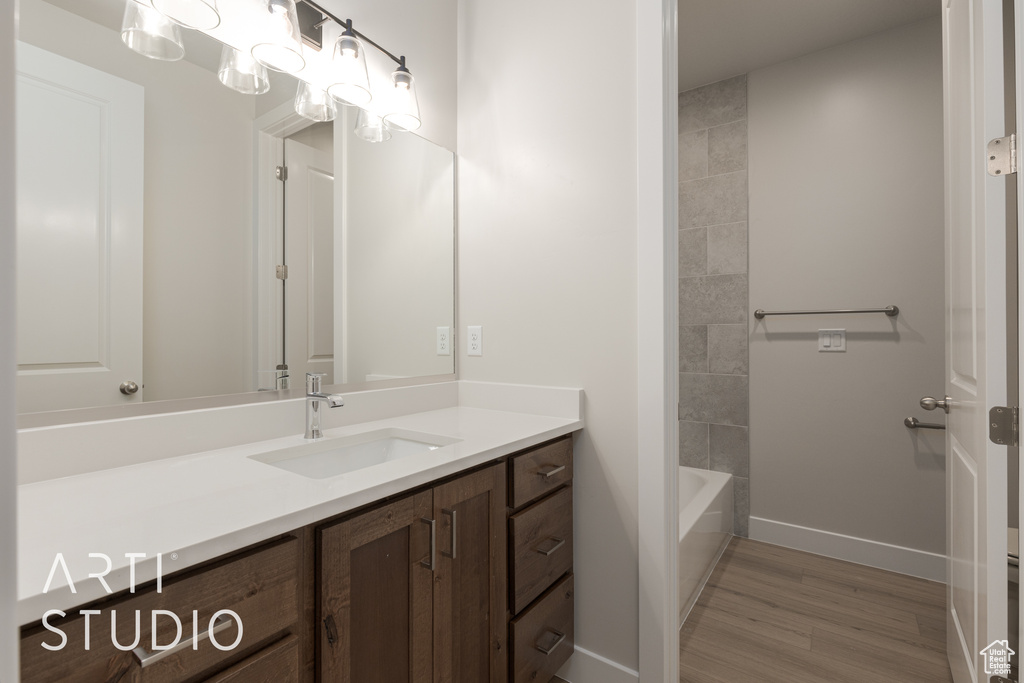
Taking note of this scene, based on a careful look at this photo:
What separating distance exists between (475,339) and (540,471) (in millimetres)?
645

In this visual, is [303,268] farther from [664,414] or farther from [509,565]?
[664,414]

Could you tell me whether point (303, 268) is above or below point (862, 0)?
below

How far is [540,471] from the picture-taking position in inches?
53.7

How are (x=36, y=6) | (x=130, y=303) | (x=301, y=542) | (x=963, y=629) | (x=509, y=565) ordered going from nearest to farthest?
(x=301, y=542), (x=36, y=6), (x=130, y=303), (x=509, y=565), (x=963, y=629)

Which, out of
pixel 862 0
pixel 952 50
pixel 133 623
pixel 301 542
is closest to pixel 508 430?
pixel 301 542

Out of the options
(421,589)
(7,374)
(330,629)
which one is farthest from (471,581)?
(7,374)

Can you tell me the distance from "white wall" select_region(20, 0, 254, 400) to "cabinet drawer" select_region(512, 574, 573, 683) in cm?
99

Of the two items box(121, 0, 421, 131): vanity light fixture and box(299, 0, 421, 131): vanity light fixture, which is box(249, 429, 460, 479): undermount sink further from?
box(299, 0, 421, 131): vanity light fixture

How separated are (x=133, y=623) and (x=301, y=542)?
0.75 feet

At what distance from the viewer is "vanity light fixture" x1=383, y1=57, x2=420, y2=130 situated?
5.18ft

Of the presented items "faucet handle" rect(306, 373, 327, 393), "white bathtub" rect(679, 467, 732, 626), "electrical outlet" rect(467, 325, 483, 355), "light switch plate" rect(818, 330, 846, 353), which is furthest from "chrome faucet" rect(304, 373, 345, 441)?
"light switch plate" rect(818, 330, 846, 353)

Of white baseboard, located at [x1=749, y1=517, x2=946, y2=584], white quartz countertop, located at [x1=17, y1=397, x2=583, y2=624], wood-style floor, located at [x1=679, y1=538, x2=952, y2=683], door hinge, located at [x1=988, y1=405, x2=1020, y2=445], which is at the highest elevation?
door hinge, located at [x1=988, y1=405, x2=1020, y2=445]

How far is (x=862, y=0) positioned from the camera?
2.07 metres

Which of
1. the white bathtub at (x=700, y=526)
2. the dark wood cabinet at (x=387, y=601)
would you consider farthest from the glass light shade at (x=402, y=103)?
the white bathtub at (x=700, y=526)
